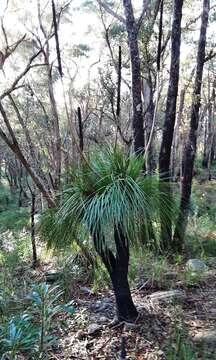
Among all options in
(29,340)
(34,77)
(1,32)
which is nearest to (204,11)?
(29,340)

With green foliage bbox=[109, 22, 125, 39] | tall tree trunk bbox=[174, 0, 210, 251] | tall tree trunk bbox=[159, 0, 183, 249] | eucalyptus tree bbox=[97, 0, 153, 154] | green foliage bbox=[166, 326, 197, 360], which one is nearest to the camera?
green foliage bbox=[166, 326, 197, 360]

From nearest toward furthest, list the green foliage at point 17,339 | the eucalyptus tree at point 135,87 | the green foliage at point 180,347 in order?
the green foliage at point 17,339 < the green foliage at point 180,347 < the eucalyptus tree at point 135,87

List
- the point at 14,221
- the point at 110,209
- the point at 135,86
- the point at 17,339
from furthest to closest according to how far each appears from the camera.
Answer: the point at 14,221
the point at 135,86
the point at 110,209
the point at 17,339

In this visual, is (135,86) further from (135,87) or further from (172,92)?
(172,92)

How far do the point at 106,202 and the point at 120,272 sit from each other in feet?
2.59

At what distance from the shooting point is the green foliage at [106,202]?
9.85 ft

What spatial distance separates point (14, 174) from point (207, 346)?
27.8 metres

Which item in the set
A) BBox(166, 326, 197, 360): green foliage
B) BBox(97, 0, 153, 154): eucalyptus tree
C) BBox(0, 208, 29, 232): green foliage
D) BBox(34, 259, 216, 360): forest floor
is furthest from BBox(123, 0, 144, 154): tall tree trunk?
BBox(0, 208, 29, 232): green foliage

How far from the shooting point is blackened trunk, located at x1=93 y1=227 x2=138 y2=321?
3271mm

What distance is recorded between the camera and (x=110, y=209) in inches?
117

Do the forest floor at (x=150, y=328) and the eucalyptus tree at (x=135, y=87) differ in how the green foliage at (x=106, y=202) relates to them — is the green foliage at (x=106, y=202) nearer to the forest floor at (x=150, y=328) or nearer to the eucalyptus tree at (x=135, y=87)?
the forest floor at (x=150, y=328)

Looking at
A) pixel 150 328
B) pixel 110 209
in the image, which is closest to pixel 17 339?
pixel 110 209

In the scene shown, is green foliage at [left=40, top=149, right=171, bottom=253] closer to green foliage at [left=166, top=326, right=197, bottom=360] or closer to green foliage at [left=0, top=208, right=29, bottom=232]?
green foliage at [left=166, top=326, right=197, bottom=360]

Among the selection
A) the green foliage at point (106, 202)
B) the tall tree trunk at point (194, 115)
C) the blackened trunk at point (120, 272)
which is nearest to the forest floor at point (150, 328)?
the blackened trunk at point (120, 272)
